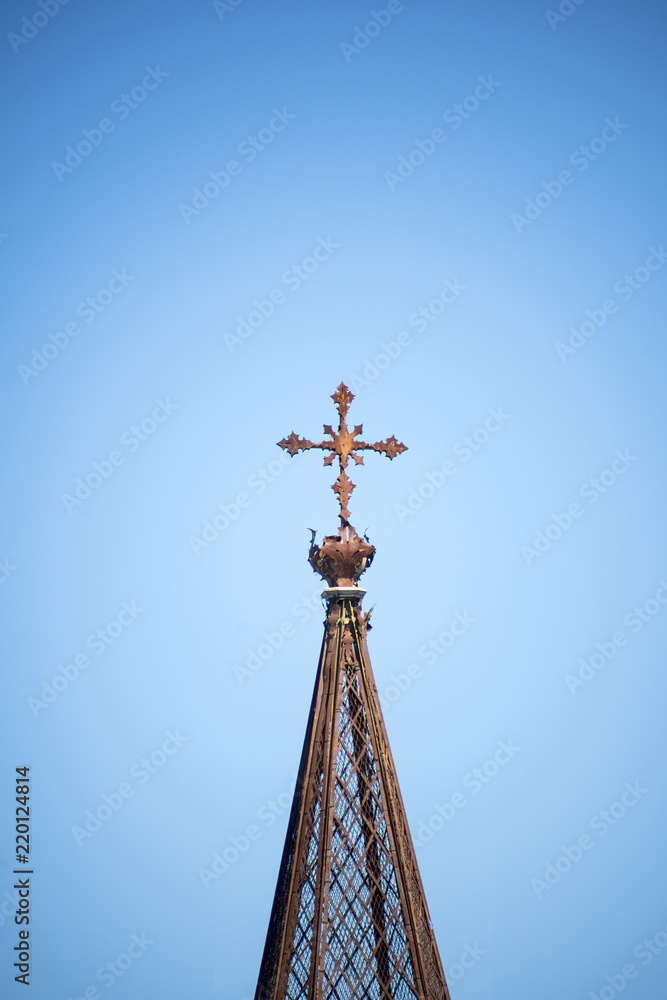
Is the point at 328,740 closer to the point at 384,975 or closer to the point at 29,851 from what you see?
the point at 384,975

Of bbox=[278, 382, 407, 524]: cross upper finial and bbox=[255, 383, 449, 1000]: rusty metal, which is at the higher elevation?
bbox=[278, 382, 407, 524]: cross upper finial

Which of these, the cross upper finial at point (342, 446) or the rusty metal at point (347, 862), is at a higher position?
the cross upper finial at point (342, 446)

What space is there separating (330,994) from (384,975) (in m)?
0.95

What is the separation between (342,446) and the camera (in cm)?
1686

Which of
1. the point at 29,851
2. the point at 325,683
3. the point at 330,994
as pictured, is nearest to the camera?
the point at 330,994

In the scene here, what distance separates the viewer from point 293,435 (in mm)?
16875

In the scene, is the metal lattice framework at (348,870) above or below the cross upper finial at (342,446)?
below

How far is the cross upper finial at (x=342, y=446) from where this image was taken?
1669 cm

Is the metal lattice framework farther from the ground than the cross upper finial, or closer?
closer

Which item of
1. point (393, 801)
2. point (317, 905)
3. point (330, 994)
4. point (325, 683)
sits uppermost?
point (325, 683)

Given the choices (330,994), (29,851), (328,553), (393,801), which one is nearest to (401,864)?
(393,801)

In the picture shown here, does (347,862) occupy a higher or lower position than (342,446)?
lower

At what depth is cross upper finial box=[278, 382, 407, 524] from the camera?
16688 mm

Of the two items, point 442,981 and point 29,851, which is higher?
point 29,851
